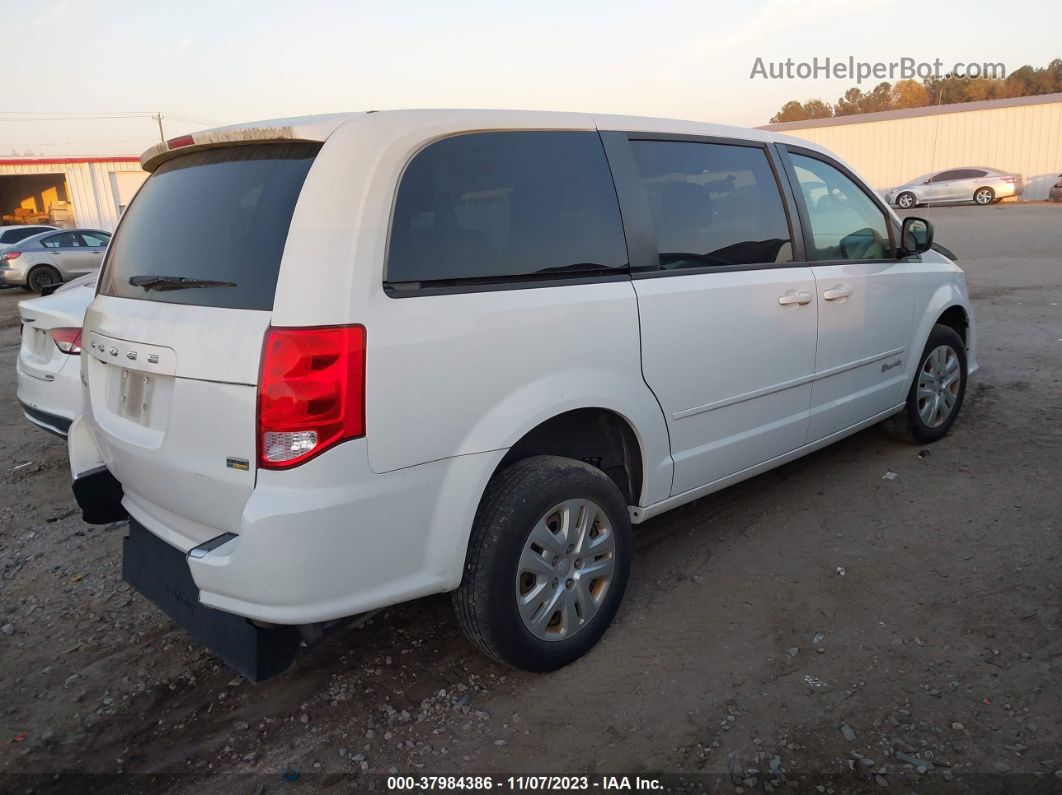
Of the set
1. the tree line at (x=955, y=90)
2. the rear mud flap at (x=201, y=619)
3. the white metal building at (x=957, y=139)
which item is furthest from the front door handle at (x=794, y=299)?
the tree line at (x=955, y=90)

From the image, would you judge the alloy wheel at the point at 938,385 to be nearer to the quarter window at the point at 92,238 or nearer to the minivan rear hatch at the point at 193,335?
the minivan rear hatch at the point at 193,335

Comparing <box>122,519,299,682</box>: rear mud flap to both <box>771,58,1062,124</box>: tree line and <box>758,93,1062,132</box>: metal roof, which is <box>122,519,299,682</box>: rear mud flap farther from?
<box>771,58,1062,124</box>: tree line

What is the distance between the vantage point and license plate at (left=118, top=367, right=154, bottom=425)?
2537 mm

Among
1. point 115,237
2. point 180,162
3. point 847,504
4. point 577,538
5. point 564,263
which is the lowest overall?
point 847,504

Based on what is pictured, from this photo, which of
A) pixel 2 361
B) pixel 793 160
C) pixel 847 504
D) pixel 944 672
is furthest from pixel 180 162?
pixel 2 361

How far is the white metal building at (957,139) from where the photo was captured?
3272 centimetres

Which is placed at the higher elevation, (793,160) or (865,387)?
(793,160)

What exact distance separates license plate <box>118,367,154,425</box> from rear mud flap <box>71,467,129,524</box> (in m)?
0.43

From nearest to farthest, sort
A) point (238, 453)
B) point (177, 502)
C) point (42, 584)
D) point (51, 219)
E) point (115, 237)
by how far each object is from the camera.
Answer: point (238, 453) → point (177, 502) → point (115, 237) → point (42, 584) → point (51, 219)

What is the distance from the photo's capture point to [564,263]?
279 cm

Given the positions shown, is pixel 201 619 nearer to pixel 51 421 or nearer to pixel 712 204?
pixel 712 204

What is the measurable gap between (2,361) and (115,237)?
7919 mm

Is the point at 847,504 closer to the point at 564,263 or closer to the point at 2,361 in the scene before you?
the point at 564,263

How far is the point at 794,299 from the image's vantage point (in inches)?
142
